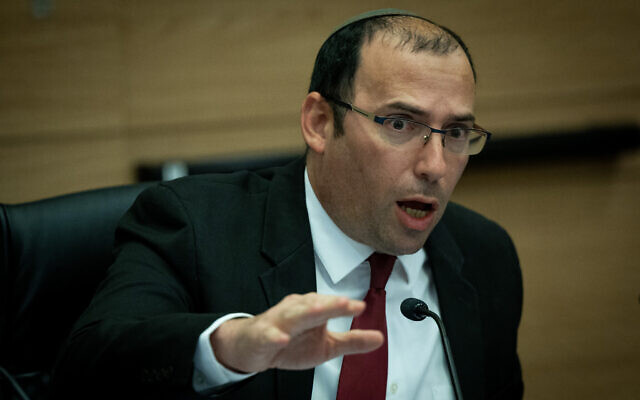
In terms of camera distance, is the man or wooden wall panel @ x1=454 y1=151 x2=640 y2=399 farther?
wooden wall panel @ x1=454 y1=151 x2=640 y2=399

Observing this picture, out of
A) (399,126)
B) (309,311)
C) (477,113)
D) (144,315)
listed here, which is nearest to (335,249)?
(399,126)

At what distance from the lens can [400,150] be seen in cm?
119

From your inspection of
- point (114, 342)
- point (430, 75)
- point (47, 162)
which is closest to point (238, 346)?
point (114, 342)

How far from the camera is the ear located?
1327 millimetres

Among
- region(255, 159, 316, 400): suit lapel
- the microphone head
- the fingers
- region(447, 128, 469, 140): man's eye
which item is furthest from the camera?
region(447, 128, 469, 140): man's eye

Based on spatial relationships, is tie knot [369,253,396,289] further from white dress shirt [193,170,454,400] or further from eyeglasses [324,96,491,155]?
eyeglasses [324,96,491,155]

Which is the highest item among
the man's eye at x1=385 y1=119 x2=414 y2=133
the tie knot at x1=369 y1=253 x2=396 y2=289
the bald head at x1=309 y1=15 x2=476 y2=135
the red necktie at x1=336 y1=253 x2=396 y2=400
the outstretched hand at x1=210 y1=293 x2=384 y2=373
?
the bald head at x1=309 y1=15 x2=476 y2=135

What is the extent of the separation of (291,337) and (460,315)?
68 centimetres

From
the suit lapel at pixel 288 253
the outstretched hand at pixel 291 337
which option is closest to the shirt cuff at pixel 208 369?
the outstretched hand at pixel 291 337

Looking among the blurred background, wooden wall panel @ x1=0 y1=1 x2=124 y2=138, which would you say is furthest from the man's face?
wooden wall panel @ x1=0 y1=1 x2=124 y2=138

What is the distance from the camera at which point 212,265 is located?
118cm

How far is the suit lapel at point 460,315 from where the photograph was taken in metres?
1.33

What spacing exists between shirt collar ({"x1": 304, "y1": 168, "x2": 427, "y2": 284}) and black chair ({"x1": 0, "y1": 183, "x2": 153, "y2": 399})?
437mm

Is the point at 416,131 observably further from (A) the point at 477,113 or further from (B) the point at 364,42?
(A) the point at 477,113
